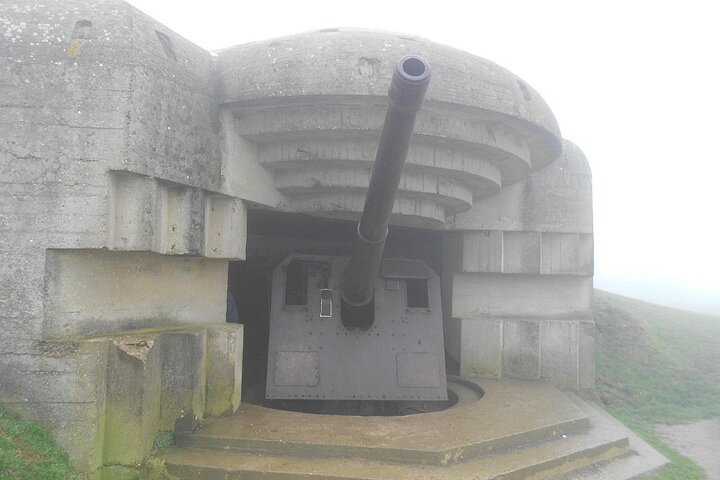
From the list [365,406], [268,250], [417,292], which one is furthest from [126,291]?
[268,250]

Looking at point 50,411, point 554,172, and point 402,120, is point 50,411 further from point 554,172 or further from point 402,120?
point 554,172

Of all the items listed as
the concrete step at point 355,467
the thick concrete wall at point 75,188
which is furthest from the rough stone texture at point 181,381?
the thick concrete wall at point 75,188

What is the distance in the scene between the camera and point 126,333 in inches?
170

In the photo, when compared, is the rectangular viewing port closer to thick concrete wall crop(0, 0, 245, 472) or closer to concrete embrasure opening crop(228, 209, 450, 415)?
concrete embrasure opening crop(228, 209, 450, 415)

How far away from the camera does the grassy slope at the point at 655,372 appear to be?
7152mm

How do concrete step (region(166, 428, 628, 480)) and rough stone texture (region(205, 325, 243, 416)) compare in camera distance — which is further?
rough stone texture (region(205, 325, 243, 416))

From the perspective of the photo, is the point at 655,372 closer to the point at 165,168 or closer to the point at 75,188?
the point at 165,168

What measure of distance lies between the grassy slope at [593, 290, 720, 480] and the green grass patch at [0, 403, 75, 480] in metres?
5.03

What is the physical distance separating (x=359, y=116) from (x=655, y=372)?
6243 millimetres

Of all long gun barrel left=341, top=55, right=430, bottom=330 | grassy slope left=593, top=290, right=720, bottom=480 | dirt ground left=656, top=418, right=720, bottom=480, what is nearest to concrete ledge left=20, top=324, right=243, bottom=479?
long gun barrel left=341, top=55, right=430, bottom=330

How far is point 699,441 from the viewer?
20.4 ft

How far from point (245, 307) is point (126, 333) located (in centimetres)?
448

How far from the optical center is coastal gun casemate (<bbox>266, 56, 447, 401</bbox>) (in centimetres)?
599

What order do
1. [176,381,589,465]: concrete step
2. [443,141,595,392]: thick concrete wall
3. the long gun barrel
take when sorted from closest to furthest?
the long gun barrel, [176,381,589,465]: concrete step, [443,141,595,392]: thick concrete wall
